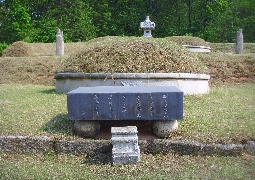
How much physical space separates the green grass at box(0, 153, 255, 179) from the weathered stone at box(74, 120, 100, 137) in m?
0.35

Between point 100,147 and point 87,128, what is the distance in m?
0.35

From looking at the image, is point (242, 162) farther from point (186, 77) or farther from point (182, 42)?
point (182, 42)

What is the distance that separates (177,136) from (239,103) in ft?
10.1

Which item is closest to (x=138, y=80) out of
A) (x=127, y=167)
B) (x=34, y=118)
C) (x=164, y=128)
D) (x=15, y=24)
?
(x=34, y=118)

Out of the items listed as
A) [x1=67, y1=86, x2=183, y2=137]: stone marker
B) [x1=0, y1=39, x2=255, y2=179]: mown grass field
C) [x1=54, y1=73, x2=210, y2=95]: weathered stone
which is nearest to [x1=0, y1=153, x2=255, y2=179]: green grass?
[x1=0, y1=39, x2=255, y2=179]: mown grass field

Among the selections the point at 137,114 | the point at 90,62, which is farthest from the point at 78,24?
the point at 137,114

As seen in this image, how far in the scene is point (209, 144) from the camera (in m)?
4.19

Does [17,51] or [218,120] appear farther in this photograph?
[17,51]

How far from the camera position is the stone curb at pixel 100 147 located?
13.7ft

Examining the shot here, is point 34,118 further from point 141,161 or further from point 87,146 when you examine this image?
point 141,161

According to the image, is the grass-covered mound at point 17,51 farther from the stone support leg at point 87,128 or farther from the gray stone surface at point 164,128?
the gray stone surface at point 164,128

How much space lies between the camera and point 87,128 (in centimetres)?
444

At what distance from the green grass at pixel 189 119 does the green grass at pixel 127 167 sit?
36 cm

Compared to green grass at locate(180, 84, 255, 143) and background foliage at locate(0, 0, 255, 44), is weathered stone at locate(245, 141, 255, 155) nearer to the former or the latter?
green grass at locate(180, 84, 255, 143)
